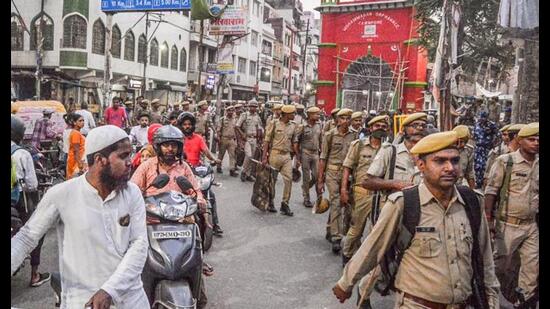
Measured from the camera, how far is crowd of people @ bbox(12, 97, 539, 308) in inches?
106

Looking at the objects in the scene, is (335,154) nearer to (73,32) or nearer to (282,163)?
(282,163)

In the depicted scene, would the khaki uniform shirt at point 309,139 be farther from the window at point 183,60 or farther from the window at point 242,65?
the window at point 242,65

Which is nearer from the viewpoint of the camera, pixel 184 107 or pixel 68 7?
pixel 184 107

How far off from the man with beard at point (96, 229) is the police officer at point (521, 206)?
3390 mm

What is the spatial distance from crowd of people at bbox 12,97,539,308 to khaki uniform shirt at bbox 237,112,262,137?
3.27m

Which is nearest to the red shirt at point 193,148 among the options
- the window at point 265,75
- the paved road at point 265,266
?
the paved road at point 265,266

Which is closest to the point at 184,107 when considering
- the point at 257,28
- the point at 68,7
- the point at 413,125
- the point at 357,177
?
the point at 357,177

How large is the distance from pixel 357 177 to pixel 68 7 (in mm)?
24261

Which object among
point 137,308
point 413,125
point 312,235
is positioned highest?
point 413,125

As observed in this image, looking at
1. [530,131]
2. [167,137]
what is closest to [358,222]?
[530,131]

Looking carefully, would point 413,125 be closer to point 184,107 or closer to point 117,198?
point 117,198

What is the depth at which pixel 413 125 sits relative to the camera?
194 inches

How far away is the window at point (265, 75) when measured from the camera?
55500 mm

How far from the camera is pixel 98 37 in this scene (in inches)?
1089
